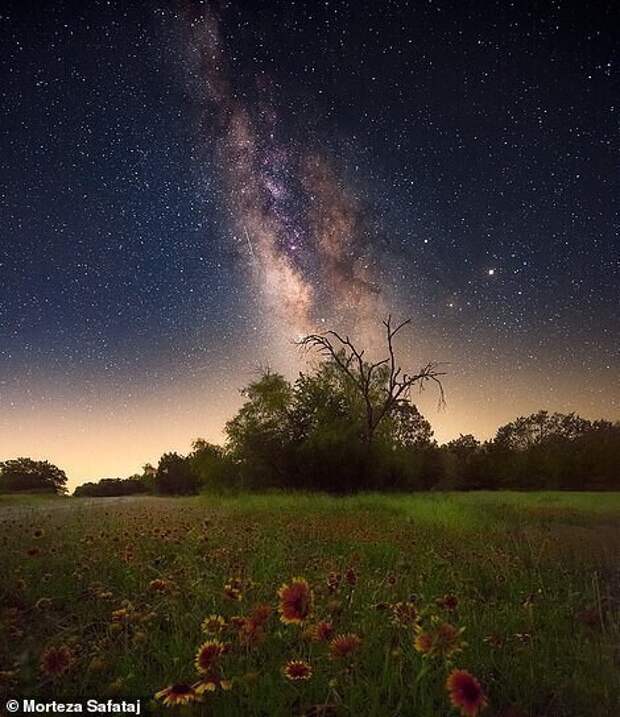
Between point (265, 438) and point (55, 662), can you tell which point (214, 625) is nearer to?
point (55, 662)

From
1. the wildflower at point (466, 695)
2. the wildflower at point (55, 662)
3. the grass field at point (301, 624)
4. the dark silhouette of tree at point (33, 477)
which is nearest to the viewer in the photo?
the wildflower at point (466, 695)

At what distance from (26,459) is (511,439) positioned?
30935 mm

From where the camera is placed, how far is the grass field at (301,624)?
2025 mm

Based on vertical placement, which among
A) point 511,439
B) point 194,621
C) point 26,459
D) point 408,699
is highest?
point 511,439

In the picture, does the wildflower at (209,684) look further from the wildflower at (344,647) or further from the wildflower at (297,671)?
the wildflower at (344,647)

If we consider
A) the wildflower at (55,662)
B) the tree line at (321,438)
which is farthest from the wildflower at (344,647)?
the tree line at (321,438)

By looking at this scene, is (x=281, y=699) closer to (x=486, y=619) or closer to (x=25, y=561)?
(x=486, y=619)

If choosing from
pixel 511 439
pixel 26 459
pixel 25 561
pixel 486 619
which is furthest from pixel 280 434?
pixel 511 439

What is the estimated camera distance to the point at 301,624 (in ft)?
6.80

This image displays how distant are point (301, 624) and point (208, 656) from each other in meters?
0.44

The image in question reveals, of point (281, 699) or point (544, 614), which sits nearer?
point (281, 699)

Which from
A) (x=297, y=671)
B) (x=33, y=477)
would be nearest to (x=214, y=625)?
(x=297, y=671)

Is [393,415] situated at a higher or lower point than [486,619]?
higher

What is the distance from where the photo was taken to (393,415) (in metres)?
23.9
